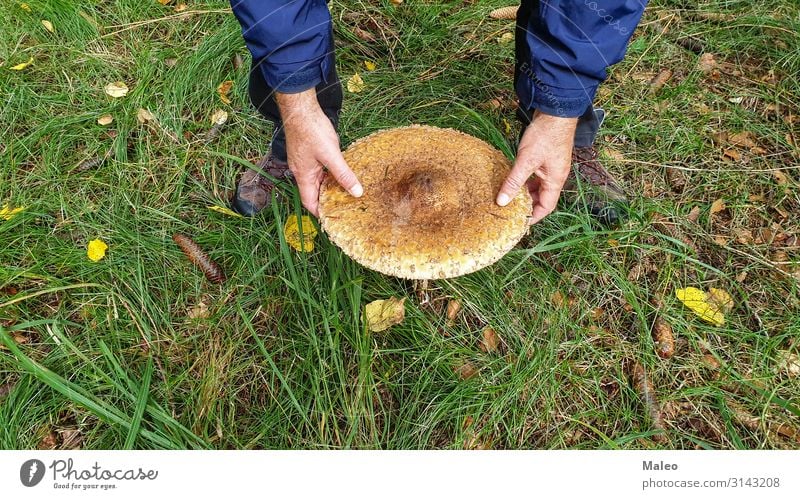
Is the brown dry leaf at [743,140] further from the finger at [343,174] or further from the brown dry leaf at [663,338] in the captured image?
the finger at [343,174]

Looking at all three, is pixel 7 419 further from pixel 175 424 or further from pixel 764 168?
pixel 764 168

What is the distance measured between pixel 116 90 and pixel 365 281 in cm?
249

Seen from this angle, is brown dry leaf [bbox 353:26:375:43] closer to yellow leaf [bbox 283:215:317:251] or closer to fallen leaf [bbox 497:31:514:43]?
fallen leaf [bbox 497:31:514:43]

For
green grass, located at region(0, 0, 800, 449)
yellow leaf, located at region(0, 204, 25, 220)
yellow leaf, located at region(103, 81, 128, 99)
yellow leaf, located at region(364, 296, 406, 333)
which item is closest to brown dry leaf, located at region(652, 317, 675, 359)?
green grass, located at region(0, 0, 800, 449)

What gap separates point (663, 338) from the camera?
273 centimetres

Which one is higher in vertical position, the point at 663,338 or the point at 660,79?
the point at 660,79

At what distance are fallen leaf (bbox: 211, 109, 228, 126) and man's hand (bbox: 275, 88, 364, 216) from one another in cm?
151

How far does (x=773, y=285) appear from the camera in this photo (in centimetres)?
293

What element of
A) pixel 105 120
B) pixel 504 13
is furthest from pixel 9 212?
pixel 504 13

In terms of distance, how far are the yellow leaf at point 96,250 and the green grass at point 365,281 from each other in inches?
1.9

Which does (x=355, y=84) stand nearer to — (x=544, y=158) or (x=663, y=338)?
(x=544, y=158)

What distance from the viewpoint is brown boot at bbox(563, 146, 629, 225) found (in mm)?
3141

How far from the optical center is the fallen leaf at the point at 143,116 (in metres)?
3.51
